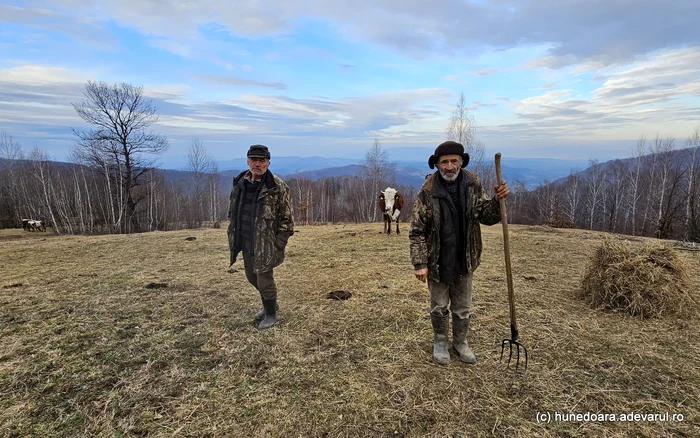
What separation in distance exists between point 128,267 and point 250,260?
5.28 m

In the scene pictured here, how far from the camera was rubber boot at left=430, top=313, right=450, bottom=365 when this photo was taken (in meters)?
3.56

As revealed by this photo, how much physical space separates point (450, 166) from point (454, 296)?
1.37m

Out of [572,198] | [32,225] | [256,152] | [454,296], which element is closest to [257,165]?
[256,152]

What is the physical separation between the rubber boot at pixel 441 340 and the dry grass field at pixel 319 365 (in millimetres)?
102

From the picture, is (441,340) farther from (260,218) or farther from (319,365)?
(260,218)

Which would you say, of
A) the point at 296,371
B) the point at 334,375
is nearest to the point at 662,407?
the point at 334,375

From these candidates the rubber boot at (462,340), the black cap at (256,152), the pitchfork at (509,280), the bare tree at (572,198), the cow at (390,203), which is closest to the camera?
the pitchfork at (509,280)

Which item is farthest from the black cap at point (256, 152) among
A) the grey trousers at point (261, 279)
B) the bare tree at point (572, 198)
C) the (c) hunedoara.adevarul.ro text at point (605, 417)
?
the bare tree at point (572, 198)

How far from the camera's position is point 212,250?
33.0ft

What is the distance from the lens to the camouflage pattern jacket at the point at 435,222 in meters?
3.25

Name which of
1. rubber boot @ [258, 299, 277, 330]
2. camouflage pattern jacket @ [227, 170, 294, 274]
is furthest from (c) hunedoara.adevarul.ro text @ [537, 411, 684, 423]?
rubber boot @ [258, 299, 277, 330]

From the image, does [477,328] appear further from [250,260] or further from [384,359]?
[250,260]

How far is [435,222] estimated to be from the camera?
10.8 ft

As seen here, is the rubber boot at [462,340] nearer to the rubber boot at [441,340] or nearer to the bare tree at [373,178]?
the rubber boot at [441,340]
